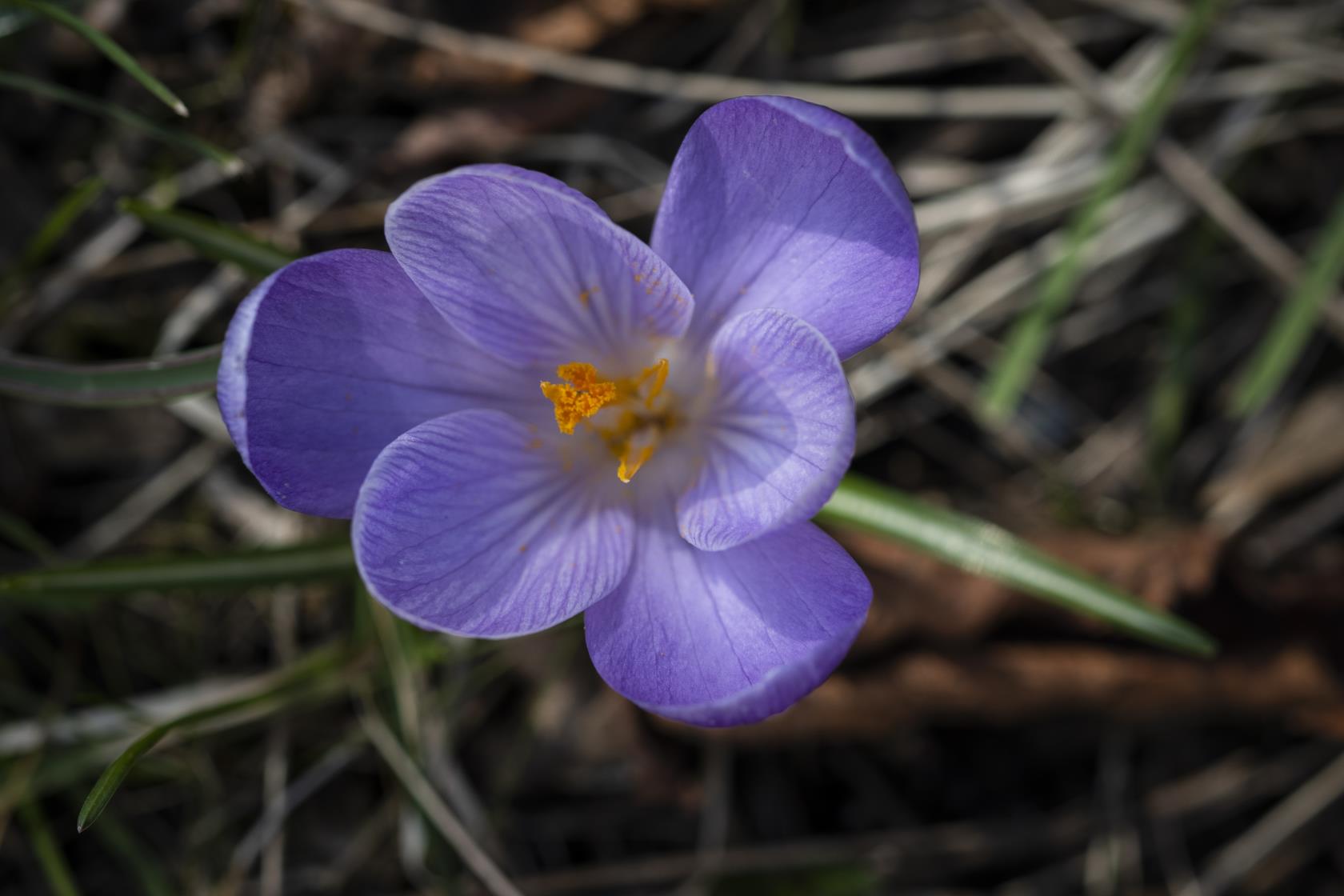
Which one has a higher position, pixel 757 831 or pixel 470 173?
pixel 470 173

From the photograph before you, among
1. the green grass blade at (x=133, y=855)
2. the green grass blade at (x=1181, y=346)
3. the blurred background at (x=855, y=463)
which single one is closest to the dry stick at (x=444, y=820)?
the blurred background at (x=855, y=463)

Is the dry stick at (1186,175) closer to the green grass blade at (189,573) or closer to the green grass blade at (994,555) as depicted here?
the green grass blade at (994,555)

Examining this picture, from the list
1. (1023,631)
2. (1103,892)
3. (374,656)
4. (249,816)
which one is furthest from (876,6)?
(249,816)

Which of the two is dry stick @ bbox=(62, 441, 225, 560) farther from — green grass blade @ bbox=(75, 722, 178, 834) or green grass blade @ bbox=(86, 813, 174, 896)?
green grass blade @ bbox=(75, 722, 178, 834)

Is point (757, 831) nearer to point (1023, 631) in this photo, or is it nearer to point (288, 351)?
point (1023, 631)

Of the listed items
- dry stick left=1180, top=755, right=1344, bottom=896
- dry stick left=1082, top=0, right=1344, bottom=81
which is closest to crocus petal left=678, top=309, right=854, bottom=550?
dry stick left=1082, top=0, right=1344, bottom=81

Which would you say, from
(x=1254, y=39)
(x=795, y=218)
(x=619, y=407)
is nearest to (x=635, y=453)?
(x=619, y=407)
